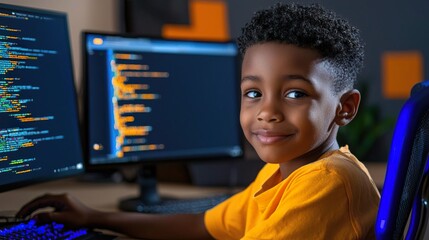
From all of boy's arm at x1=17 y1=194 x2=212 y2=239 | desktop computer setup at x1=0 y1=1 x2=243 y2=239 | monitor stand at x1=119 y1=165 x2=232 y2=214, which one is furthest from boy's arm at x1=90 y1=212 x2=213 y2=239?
monitor stand at x1=119 y1=165 x2=232 y2=214

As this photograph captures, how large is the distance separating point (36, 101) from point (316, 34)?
58 cm

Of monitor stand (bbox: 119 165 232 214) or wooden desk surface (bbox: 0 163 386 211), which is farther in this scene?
wooden desk surface (bbox: 0 163 386 211)

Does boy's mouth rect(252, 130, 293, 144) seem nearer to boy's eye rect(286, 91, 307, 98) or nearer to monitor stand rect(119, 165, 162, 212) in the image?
boy's eye rect(286, 91, 307, 98)

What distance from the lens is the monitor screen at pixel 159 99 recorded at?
1619mm

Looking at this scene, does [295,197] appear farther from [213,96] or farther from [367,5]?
[367,5]

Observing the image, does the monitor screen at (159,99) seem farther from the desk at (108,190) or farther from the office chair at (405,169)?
the office chair at (405,169)

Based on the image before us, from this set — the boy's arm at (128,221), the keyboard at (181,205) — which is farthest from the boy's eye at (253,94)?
the keyboard at (181,205)

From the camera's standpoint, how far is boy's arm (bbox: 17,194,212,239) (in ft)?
4.17

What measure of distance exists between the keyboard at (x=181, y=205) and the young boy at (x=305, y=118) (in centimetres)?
49

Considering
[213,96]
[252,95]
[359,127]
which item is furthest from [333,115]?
[359,127]

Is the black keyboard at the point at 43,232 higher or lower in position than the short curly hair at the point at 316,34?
lower

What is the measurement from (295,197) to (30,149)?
1.84 feet

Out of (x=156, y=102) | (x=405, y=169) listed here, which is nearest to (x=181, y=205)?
(x=156, y=102)

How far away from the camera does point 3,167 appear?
1151mm
